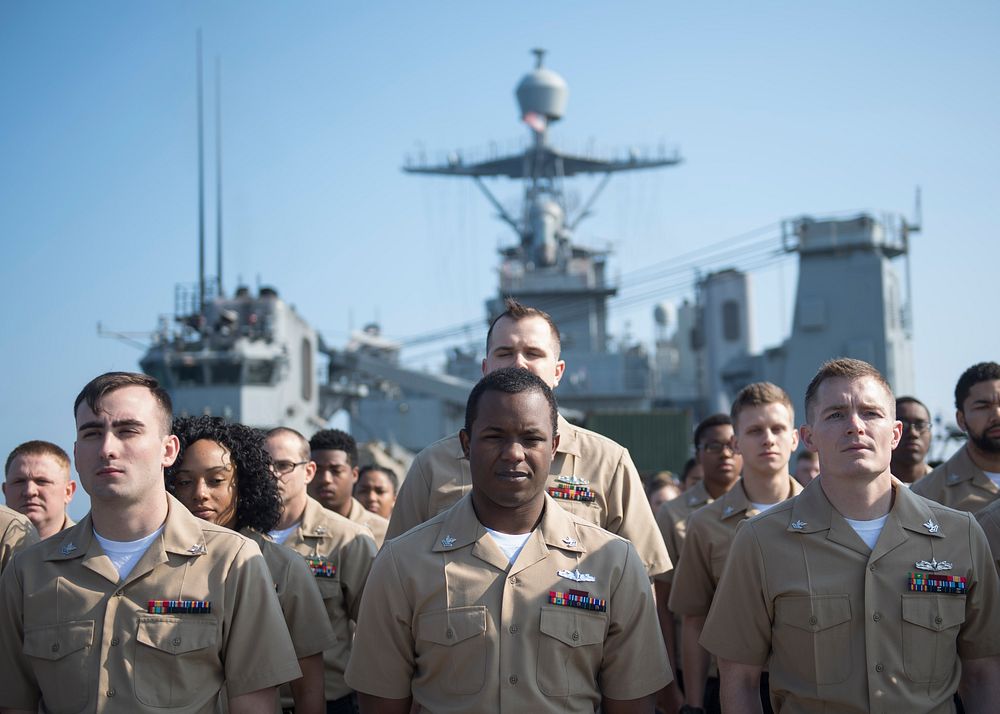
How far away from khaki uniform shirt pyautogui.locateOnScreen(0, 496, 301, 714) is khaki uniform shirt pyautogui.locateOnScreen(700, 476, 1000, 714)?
1466 mm

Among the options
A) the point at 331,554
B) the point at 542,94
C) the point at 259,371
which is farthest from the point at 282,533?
the point at 542,94

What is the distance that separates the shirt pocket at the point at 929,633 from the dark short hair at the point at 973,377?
167 cm

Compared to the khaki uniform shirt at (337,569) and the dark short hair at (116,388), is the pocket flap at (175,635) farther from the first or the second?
the khaki uniform shirt at (337,569)

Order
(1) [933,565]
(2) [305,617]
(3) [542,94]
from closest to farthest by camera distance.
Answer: (1) [933,565]
(2) [305,617]
(3) [542,94]

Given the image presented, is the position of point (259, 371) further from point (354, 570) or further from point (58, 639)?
point (58, 639)

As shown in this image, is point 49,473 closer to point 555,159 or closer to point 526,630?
point 526,630

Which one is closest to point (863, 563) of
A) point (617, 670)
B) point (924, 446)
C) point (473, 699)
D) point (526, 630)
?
point (617, 670)

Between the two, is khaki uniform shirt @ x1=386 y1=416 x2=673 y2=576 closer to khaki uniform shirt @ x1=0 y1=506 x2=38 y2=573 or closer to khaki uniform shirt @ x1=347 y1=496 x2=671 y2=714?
khaki uniform shirt @ x1=347 y1=496 x2=671 y2=714

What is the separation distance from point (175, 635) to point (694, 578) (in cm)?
254

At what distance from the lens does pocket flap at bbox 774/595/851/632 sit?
3.22 metres

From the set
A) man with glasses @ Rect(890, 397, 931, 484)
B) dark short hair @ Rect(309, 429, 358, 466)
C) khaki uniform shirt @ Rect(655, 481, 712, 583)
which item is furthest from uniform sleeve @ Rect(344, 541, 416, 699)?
man with glasses @ Rect(890, 397, 931, 484)

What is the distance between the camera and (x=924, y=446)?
5891mm

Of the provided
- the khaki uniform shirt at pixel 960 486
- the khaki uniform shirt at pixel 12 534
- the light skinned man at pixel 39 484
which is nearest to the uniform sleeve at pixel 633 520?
the khaki uniform shirt at pixel 960 486

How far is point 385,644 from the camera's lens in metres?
3.06
